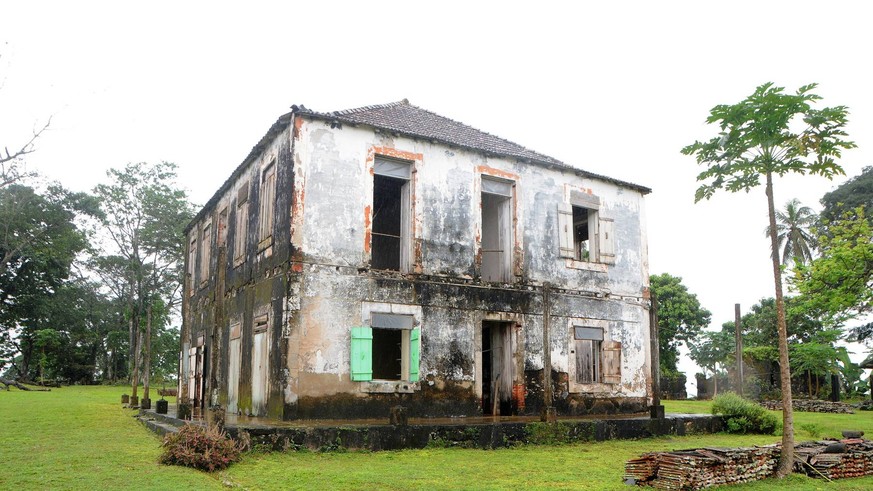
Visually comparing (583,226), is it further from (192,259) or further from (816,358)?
(816,358)

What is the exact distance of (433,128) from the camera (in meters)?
16.2

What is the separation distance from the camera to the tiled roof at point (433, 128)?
14.5 metres

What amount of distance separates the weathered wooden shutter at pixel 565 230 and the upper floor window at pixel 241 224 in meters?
7.42

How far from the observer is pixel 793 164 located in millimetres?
9578

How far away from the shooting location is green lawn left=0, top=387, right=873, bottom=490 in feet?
26.8

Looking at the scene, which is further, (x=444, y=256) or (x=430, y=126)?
(x=430, y=126)

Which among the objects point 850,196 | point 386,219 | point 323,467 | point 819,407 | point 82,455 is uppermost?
point 850,196

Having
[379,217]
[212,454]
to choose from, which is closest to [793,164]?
[212,454]

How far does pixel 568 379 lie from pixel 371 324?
509 cm

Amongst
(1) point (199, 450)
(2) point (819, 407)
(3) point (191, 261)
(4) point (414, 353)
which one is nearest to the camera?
(1) point (199, 450)

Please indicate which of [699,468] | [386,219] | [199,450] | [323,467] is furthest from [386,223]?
[699,468]

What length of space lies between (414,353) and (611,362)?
18.0ft

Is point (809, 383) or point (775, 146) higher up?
point (775, 146)

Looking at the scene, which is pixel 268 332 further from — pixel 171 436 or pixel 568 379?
pixel 568 379
